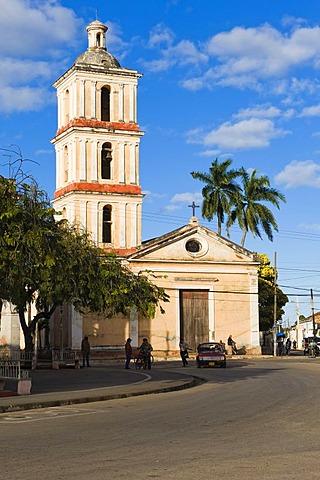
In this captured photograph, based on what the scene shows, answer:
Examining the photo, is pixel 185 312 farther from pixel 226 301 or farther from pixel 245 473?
pixel 245 473

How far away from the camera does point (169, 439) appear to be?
13.3 metres

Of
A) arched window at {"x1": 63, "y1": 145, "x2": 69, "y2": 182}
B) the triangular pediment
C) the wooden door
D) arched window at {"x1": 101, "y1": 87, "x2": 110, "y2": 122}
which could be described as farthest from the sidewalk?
arched window at {"x1": 101, "y1": 87, "x2": 110, "y2": 122}

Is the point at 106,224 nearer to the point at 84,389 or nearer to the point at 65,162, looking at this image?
the point at 65,162

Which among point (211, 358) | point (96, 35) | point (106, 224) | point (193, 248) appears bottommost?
point (211, 358)

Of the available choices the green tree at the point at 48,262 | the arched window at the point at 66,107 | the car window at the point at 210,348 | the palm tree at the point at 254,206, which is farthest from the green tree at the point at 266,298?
the green tree at the point at 48,262

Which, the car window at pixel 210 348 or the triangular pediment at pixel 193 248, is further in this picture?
the triangular pediment at pixel 193 248

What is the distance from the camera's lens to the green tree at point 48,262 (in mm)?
21109

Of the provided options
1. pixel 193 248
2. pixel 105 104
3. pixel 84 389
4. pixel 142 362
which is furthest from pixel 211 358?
pixel 105 104

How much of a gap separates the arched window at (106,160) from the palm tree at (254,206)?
1752cm

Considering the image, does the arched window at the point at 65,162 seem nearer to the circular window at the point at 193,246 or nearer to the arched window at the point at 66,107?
the arched window at the point at 66,107

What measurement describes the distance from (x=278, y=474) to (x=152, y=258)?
45.7m

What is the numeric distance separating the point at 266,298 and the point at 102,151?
23.0 meters

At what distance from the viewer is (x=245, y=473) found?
9.81 meters

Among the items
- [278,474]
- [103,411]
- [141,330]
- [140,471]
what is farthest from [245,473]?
[141,330]
